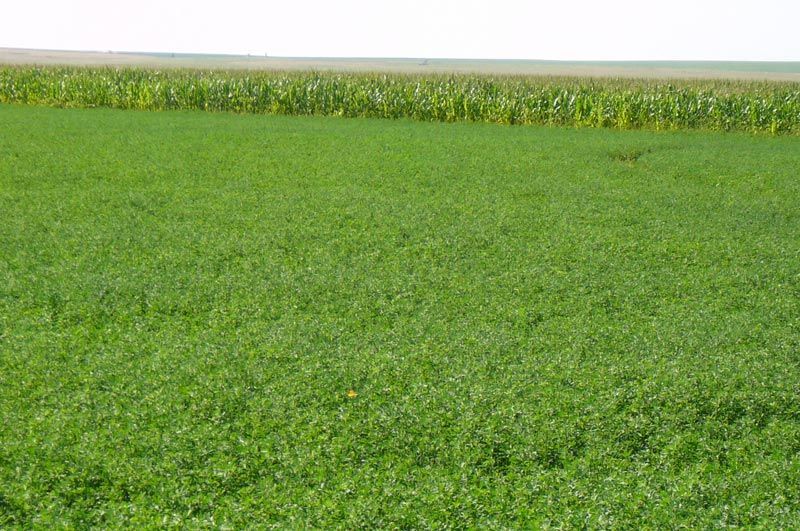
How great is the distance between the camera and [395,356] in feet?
15.1

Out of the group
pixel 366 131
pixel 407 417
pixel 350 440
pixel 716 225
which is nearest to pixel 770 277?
pixel 716 225

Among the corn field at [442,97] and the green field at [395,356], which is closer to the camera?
the green field at [395,356]

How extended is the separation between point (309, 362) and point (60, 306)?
2255mm

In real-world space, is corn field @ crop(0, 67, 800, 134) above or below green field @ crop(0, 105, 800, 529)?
above

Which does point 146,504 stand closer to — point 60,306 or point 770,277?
point 60,306

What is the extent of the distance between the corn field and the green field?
352 inches

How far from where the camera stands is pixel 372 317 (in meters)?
5.26

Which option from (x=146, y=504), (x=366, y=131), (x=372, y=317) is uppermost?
(x=366, y=131)

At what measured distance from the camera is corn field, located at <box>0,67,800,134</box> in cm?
1748

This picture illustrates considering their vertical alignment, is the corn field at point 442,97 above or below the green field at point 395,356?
above

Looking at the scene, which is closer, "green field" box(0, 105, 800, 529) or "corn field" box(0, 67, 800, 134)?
"green field" box(0, 105, 800, 529)

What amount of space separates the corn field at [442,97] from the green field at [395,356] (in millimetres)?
8943

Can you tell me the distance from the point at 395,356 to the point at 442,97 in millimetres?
15453

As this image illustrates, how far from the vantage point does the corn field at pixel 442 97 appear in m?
17.5
